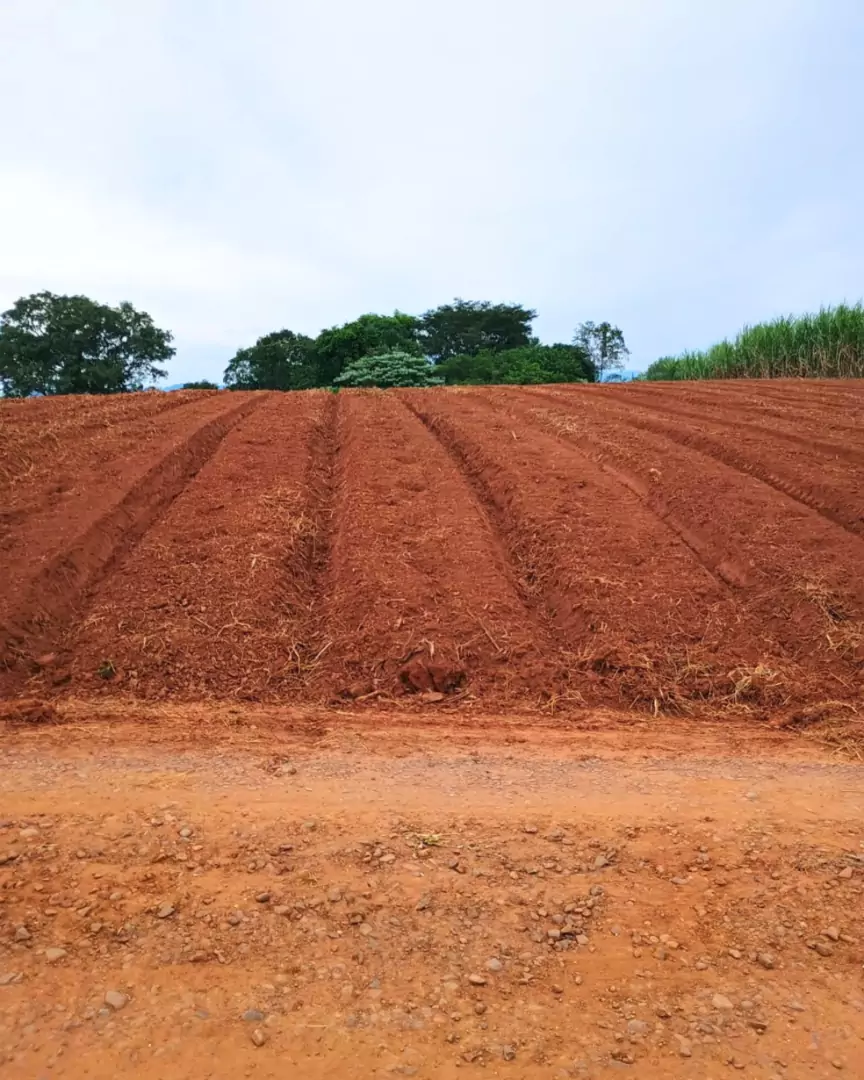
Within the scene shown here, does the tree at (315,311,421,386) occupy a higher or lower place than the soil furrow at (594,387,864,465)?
higher

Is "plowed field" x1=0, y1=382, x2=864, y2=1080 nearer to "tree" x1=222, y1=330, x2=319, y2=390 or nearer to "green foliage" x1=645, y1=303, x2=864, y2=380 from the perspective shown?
"green foliage" x1=645, y1=303, x2=864, y2=380

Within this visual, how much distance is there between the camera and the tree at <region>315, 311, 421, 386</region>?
3088cm

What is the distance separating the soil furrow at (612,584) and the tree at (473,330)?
3553 cm

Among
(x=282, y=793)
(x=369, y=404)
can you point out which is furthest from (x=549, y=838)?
(x=369, y=404)

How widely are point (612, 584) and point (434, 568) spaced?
5.07 ft

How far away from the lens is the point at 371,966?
2287 millimetres

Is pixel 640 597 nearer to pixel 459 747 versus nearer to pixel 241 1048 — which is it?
pixel 459 747

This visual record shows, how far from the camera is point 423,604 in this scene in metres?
5.63

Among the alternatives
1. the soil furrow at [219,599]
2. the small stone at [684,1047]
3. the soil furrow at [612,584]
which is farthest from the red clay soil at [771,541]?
the soil furrow at [219,599]

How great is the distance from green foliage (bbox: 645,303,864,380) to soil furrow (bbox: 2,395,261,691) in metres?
20.2

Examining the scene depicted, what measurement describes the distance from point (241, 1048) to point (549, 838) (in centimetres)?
148

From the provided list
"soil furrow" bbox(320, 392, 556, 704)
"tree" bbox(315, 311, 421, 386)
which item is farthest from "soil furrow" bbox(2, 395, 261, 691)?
"tree" bbox(315, 311, 421, 386)

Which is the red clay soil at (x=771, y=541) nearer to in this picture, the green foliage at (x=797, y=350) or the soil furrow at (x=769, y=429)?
the soil furrow at (x=769, y=429)

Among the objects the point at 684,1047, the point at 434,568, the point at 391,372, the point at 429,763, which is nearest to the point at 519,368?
the point at 391,372
